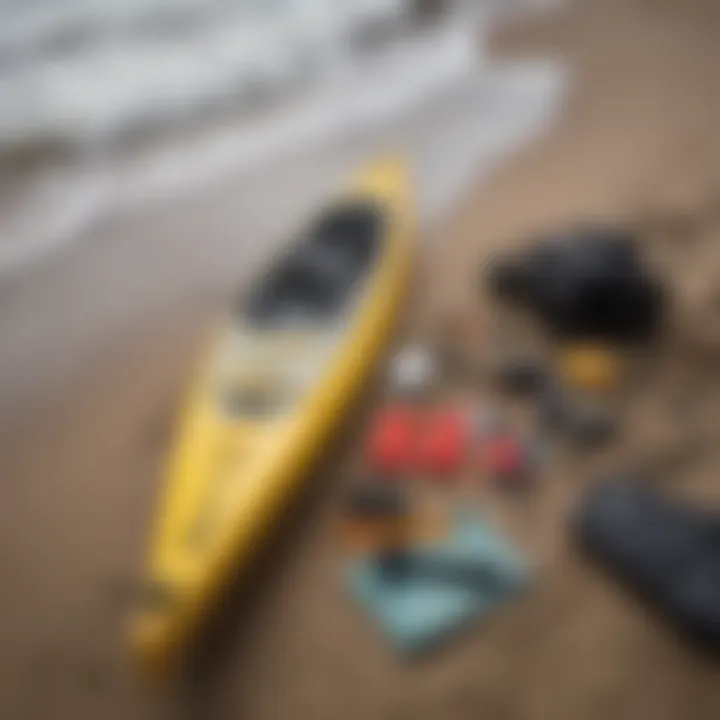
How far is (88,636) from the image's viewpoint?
122 cm

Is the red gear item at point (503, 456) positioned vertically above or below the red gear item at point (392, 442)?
below

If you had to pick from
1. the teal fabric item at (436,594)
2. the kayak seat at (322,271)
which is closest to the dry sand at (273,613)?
the teal fabric item at (436,594)

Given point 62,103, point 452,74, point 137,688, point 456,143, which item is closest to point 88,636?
point 137,688

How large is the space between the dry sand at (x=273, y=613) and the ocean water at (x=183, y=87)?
1.36 feet

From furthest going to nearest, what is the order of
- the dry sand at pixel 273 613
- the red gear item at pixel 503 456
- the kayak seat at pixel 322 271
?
the kayak seat at pixel 322 271 → the red gear item at pixel 503 456 → the dry sand at pixel 273 613

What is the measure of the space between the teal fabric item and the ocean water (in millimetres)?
1010

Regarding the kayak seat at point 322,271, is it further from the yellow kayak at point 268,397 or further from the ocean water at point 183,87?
the ocean water at point 183,87

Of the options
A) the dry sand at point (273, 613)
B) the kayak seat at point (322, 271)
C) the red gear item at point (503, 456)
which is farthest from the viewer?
the kayak seat at point (322, 271)

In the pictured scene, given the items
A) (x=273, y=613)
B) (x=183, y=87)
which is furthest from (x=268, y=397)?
(x=183, y=87)

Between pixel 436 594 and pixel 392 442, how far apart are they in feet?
0.94

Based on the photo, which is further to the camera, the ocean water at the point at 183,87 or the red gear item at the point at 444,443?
the ocean water at the point at 183,87

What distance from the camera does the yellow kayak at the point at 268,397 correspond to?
119 cm

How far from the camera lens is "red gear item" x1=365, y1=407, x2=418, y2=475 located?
144cm

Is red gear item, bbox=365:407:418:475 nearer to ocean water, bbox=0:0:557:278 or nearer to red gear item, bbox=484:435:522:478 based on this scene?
red gear item, bbox=484:435:522:478
